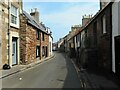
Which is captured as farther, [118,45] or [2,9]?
[2,9]

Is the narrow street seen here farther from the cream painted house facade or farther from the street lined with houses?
the cream painted house facade

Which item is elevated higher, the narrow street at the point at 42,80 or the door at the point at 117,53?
the door at the point at 117,53

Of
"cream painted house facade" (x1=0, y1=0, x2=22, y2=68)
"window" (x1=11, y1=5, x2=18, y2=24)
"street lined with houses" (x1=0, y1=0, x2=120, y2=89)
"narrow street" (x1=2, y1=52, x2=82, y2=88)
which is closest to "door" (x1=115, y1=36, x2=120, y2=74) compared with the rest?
"street lined with houses" (x1=0, y1=0, x2=120, y2=89)

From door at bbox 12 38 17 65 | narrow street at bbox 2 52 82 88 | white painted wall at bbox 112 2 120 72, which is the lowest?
narrow street at bbox 2 52 82 88

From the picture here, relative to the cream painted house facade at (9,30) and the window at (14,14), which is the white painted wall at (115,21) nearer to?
the cream painted house facade at (9,30)

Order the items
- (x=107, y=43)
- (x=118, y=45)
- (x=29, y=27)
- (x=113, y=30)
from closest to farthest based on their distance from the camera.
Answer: (x=118, y=45) < (x=113, y=30) < (x=107, y=43) < (x=29, y=27)

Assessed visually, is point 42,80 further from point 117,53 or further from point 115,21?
point 115,21

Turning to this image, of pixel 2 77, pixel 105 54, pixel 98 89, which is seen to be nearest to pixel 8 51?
pixel 2 77

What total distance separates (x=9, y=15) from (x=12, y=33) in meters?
1.81

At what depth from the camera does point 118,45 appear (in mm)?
14242

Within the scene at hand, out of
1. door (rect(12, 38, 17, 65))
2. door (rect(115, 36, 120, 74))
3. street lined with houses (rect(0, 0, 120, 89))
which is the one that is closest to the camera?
street lined with houses (rect(0, 0, 120, 89))

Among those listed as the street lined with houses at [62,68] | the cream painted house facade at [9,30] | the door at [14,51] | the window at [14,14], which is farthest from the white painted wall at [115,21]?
the door at [14,51]

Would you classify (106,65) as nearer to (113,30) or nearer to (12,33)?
(113,30)

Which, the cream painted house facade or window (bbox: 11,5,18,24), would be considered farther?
window (bbox: 11,5,18,24)
